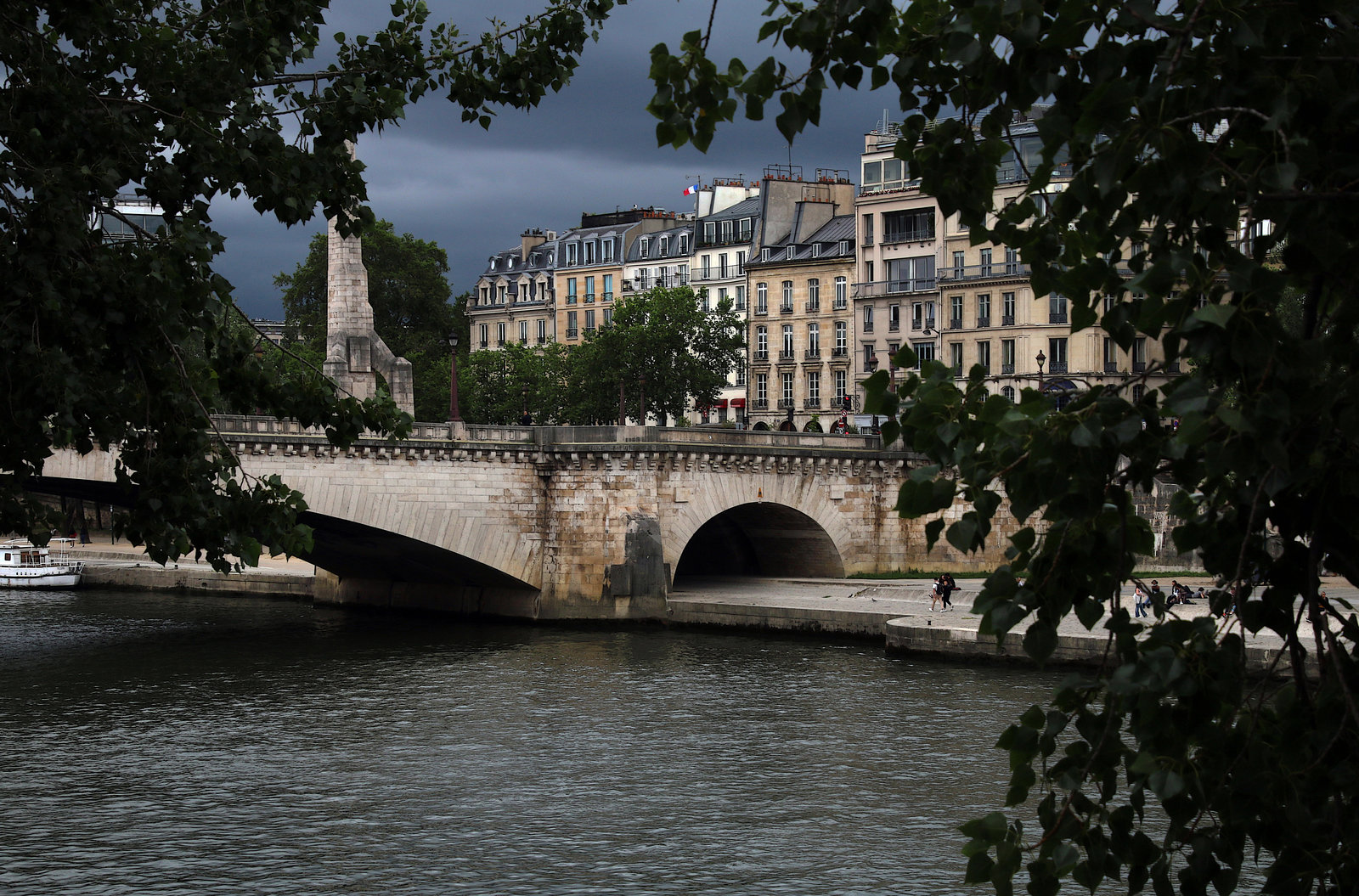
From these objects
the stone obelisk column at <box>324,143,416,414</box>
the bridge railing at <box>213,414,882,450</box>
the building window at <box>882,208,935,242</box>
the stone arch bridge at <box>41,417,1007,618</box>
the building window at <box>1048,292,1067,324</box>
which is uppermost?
the building window at <box>882,208,935,242</box>

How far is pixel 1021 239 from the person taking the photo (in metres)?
4.82

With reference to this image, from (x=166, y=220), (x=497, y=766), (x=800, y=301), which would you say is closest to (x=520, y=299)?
(x=800, y=301)

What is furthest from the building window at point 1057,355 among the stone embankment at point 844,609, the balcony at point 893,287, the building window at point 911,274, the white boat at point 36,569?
the white boat at point 36,569

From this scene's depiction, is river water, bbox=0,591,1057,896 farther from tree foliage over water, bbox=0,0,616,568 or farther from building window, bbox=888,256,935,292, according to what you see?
building window, bbox=888,256,935,292

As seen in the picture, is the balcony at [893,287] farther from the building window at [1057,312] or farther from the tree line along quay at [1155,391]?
the tree line along quay at [1155,391]

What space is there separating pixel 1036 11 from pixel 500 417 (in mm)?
67558

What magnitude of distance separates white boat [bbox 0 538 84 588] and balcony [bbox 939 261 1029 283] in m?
33.2

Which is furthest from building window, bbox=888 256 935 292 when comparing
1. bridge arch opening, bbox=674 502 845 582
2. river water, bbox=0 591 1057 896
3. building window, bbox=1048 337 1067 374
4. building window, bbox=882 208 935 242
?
river water, bbox=0 591 1057 896

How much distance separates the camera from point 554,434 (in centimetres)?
3781

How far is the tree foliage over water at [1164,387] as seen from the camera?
4.04 meters

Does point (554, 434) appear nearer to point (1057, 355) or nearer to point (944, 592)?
point (944, 592)

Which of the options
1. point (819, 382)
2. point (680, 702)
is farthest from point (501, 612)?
point (819, 382)

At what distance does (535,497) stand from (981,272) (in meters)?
26.1

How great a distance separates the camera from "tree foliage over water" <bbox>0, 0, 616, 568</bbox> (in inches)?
379
